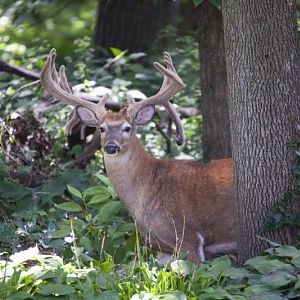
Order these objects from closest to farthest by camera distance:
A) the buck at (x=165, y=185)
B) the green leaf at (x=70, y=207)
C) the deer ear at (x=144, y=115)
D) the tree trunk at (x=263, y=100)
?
the tree trunk at (x=263, y=100) < the green leaf at (x=70, y=207) < the buck at (x=165, y=185) < the deer ear at (x=144, y=115)

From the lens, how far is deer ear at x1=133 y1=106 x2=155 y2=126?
746 cm

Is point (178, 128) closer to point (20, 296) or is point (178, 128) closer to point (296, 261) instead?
point (296, 261)

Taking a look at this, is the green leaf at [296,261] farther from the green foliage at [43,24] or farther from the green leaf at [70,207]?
the green foliage at [43,24]

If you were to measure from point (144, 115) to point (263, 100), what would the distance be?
4.86 ft

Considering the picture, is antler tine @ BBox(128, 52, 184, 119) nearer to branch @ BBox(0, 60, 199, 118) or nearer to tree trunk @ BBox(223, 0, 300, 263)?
tree trunk @ BBox(223, 0, 300, 263)

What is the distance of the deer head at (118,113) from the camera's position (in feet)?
23.6

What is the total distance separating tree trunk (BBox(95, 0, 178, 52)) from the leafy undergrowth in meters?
7.22

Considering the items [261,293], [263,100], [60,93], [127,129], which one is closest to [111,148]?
[127,129]

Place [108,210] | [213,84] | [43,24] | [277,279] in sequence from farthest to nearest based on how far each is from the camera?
[43,24], [213,84], [108,210], [277,279]

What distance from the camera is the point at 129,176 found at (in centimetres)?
727

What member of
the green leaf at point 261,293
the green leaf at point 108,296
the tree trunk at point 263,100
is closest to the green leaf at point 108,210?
the tree trunk at point 263,100

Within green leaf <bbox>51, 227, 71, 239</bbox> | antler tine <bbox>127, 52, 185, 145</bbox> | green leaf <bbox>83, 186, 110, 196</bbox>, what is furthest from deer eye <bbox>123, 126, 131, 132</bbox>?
green leaf <bbox>51, 227, 71, 239</bbox>

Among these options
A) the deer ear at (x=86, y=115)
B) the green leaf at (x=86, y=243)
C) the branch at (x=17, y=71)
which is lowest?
the green leaf at (x=86, y=243)

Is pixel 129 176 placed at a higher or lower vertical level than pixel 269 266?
higher
